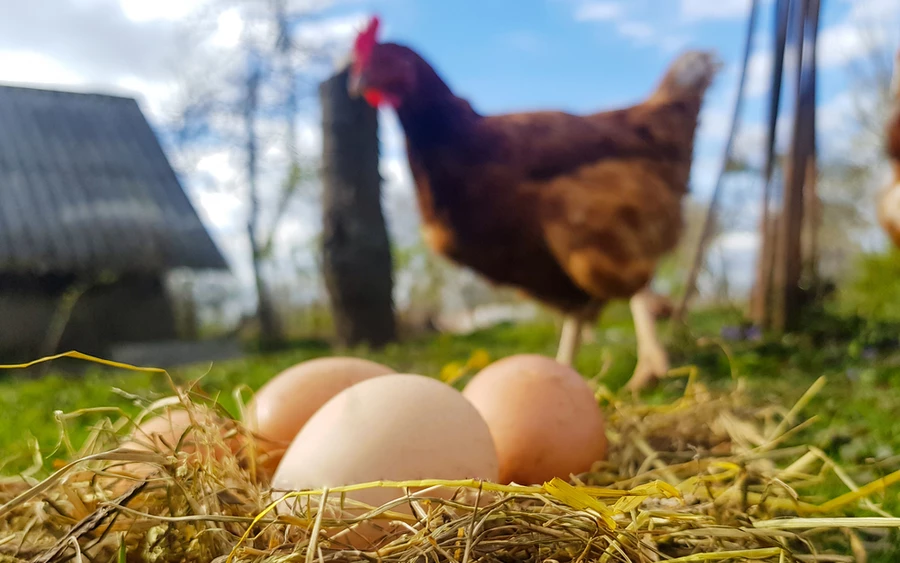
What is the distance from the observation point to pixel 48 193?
188 cm

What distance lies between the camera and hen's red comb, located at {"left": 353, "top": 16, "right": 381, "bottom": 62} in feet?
5.00

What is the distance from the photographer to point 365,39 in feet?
5.06

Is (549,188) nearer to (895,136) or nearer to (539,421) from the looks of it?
(539,421)

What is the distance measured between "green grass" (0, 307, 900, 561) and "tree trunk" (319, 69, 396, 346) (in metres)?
0.43

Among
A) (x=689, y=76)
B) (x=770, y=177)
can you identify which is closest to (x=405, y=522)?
(x=689, y=76)

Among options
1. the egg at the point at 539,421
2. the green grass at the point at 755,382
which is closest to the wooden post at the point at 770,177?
the green grass at the point at 755,382

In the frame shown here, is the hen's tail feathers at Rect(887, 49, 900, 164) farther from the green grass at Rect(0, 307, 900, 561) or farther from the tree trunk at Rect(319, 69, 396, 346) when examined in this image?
the tree trunk at Rect(319, 69, 396, 346)

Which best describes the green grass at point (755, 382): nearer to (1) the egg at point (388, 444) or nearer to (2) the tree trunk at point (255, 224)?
(1) the egg at point (388, 444)

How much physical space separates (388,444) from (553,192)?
939mm

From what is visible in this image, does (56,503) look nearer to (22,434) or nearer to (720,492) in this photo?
(720,492)

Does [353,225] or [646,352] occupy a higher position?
[353,225]

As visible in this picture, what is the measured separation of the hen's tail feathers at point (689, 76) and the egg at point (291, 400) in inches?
49.3

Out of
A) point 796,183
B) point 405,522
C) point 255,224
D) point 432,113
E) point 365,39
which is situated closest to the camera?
point 405,522

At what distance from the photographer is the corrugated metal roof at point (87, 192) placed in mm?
1792
